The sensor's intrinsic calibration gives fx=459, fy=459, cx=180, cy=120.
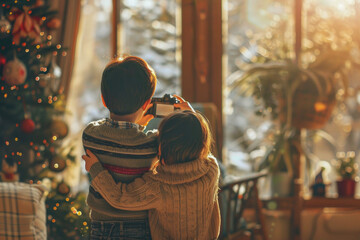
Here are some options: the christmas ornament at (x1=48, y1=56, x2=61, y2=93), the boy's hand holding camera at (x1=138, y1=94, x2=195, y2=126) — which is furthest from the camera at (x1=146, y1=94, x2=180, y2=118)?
the christmas ornament at (x1=48, y1=56, x2=61, y2=93)

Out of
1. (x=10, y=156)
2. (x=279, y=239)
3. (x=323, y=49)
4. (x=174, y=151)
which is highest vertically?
(x=323, y=49)

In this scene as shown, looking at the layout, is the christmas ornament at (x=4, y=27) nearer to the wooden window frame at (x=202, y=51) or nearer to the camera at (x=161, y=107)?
the wooden window frame at (x=202, y=51)

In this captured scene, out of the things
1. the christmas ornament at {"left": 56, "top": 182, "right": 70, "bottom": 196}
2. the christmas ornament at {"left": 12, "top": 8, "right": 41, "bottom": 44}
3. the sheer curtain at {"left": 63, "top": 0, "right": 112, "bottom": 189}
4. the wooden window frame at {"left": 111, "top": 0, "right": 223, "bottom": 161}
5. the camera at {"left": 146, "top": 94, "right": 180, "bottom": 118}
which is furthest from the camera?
the sheer curtain at {"left": 63, "top": 0, "right": 112, "bottom": 189}

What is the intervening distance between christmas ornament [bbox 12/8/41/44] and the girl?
1491 mm

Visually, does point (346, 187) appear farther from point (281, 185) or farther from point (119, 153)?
point (119, 153)

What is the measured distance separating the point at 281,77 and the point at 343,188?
86cm

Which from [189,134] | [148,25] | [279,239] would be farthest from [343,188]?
[189,134]

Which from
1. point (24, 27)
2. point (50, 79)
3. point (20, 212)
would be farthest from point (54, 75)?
point (20, 212)

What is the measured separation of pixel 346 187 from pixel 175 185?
204 cm

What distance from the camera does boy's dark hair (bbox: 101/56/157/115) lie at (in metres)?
1.42

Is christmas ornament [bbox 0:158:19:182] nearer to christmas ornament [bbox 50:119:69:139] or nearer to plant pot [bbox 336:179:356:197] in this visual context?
christmas ornament [bbox 50:119:69:139]

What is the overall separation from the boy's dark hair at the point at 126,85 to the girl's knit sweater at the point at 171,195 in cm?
20

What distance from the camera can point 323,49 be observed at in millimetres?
3109

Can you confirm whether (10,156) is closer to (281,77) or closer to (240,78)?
(240,78)
